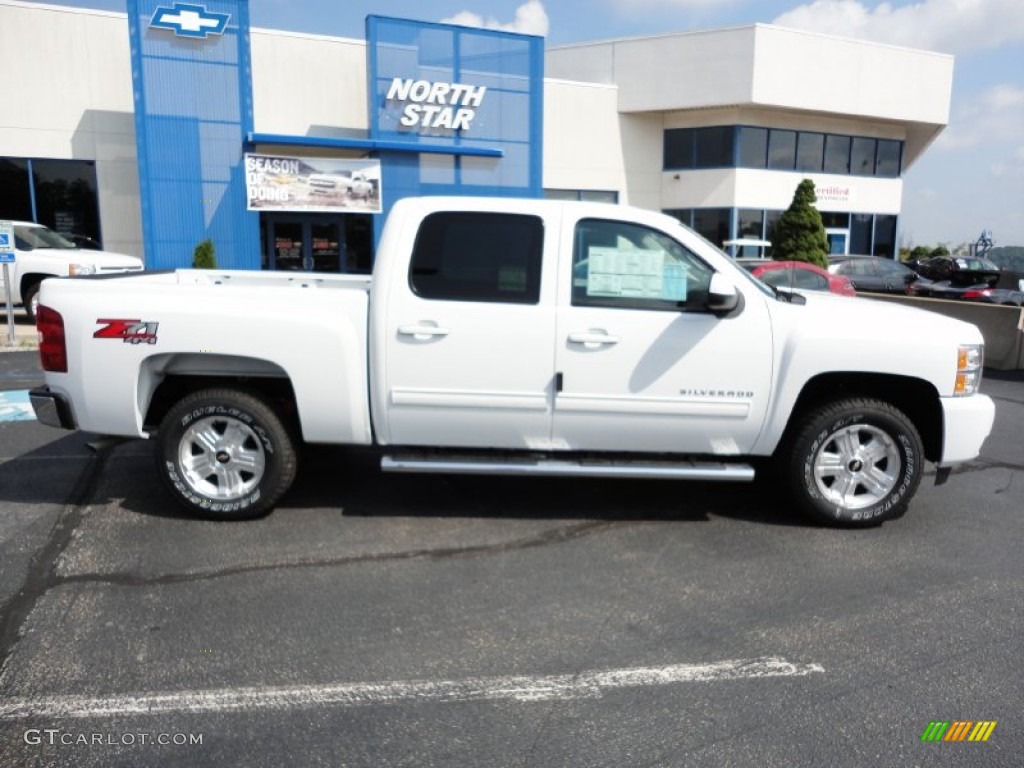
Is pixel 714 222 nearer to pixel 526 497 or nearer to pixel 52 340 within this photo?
pixel 526 497

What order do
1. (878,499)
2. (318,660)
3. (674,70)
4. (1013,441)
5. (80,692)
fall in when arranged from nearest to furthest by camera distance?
(80,692)
(318,660)
(878,499)
(1013,441)
(674,70)

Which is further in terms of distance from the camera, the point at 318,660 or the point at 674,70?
the point at 674,70

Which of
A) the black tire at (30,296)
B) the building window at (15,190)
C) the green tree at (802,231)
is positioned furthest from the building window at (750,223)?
the black tire at (30,296)

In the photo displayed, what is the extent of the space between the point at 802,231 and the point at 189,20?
679 inches

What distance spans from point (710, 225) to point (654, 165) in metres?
2.95

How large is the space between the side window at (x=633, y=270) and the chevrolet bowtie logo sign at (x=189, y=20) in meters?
17.6

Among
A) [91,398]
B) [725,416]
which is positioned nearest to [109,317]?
[91,398]

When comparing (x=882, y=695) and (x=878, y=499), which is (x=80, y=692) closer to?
(x=882, y=695)

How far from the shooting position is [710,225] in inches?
1158

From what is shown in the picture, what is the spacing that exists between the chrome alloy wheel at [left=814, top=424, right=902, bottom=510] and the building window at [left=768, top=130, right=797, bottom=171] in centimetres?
2650

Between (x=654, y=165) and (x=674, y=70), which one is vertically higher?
(x=674, y=70)

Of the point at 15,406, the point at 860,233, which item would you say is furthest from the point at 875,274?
the point at 15,406

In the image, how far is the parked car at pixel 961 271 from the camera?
67.8ft

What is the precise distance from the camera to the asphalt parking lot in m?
2.97
